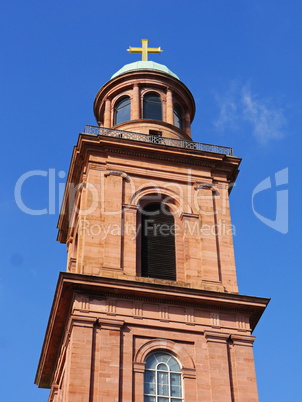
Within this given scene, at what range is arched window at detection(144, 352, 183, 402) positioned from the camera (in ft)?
110

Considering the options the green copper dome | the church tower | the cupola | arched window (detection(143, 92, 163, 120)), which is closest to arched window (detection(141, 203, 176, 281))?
the church tower

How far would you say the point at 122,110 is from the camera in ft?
155

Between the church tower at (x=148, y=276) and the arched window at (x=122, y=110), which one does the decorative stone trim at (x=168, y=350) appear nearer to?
the church tower at (x=148, y=276)

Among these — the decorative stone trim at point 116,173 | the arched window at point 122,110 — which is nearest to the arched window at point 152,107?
the arched window at point 122,110

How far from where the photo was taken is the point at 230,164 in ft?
141

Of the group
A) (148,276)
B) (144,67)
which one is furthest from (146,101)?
(148,276)

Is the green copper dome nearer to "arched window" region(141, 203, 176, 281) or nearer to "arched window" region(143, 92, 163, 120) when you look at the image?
"arched window" region(143, 92, 163, 120)

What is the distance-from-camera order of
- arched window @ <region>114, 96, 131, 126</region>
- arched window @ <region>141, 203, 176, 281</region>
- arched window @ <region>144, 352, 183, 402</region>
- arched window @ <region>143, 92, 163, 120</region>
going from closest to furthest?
arched window @ <region>144, 352, 183, 402</region>, arched window @ <region>141, 203, 176, 281</region>, arched window @ <region>143, 92, 163, 120</region>, arched window @ <region>114, 96, 131, 126</region>

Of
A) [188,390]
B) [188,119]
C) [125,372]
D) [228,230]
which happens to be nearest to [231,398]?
[188,390]

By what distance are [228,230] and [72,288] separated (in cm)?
879

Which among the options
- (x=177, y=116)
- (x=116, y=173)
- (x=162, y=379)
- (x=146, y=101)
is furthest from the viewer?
(x=177, y=116)

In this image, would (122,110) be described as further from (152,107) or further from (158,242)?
(158,242)

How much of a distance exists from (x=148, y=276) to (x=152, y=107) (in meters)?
12.4

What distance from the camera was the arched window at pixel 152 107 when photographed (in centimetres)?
4641
